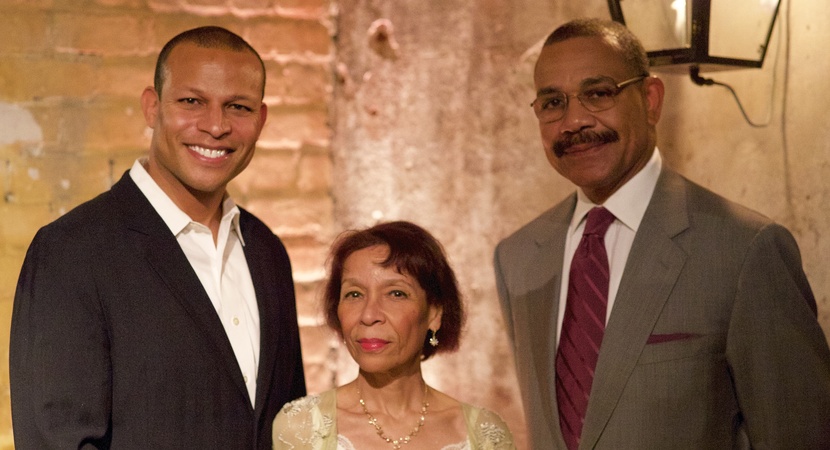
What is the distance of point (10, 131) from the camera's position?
10.1 feet

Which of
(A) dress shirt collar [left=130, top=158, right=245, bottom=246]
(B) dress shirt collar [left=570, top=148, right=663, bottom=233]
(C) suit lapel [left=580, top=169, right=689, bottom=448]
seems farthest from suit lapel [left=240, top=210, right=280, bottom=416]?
(B) dress shirt collar [left=570, top=148, right=663, bottom=233]

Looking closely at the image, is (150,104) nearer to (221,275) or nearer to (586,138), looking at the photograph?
(221,275)

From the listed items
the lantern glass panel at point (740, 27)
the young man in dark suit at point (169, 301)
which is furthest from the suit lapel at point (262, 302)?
the lantern glass panel at point (740, 27)

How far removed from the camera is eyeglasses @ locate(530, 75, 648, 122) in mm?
2520

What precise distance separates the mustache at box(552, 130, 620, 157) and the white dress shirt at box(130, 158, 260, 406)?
36.1 inches

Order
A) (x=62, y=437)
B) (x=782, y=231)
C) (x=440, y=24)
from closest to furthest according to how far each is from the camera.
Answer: (x=62, y=437) → (x=782, y=231) → (x=440, y=24)

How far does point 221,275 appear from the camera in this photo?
2.52 m

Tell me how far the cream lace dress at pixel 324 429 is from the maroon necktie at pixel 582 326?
21 centimetres

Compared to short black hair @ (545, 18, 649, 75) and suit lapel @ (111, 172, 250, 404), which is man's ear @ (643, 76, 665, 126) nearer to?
short black hair @ (545, 18, 649, 75)

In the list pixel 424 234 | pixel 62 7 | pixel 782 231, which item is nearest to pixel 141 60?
pixel 62 7

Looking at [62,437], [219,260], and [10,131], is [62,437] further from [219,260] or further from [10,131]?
[10,131]

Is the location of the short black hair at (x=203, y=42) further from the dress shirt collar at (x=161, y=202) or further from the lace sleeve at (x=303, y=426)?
the lace sleeve at (x=303, y=426)

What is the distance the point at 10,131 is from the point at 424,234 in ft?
4.94

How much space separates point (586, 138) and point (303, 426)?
1.03m
